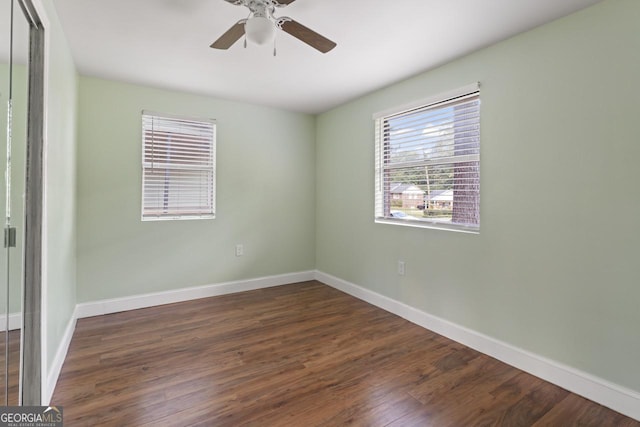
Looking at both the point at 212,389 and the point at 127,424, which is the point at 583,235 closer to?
the point at 212,389

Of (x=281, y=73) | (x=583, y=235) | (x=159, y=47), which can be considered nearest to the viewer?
(x=583, y=235)

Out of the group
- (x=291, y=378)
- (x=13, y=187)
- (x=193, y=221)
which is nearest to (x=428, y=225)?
(x=291, y=378)

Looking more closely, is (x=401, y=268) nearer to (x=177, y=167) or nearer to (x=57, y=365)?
(x=177, y=167)

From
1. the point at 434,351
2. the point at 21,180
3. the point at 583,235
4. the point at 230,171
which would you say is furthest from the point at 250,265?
the point at 583,235

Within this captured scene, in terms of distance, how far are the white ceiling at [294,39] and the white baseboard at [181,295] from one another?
220 centimetres

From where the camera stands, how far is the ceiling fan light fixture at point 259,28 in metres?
1.65

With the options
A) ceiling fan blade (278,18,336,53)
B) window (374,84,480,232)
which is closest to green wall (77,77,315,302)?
window (374,84,480,232)

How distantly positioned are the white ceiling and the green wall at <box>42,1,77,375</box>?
0.81 feet

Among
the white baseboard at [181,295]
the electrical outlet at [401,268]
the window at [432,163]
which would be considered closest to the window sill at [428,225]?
the window at [432,163]

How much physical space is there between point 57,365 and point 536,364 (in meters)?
3.12

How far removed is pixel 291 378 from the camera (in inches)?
79.7

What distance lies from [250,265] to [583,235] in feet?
10.7

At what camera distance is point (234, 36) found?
189 centimetres

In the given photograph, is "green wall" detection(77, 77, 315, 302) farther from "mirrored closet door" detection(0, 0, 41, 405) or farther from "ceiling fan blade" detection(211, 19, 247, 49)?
"ceiling fan blade" detection(211, 19, 247, 49)
